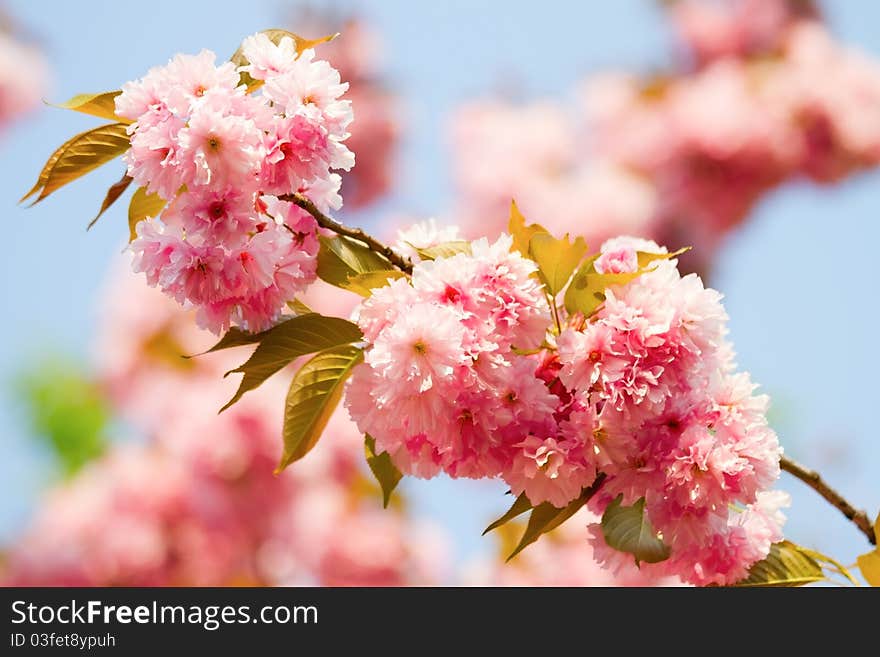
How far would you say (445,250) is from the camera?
750mm

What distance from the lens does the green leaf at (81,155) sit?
76 cm

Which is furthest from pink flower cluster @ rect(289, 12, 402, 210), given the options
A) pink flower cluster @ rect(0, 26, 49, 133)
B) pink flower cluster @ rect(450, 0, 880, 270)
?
pink flower cluster @ rect(0, 26, 49, 133)

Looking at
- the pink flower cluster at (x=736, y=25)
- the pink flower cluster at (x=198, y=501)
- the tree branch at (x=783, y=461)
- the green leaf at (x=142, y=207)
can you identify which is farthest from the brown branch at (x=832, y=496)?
the pink flower cluster at (x=736, y=25)

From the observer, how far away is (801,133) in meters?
3.60

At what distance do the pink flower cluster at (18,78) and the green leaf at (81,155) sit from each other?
390 centimetres

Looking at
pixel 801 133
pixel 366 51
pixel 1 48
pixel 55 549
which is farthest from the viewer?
pixel 1 48

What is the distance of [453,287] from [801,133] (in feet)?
10.6

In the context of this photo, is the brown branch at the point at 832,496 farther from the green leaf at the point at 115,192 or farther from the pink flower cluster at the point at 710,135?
the pink flower cluster at the point at 710,135

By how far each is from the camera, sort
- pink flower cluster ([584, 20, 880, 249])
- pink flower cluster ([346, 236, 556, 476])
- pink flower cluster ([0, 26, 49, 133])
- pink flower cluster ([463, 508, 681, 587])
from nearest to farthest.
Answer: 1. pink flower cluster ([346, 236, 556, 476])
2. pink flower cluster ([463, 508, 681, 587])
3. pink flower cluster ([584, 20, 880, 249])
4. pink flower cluster ([0, 26, 49, 133])

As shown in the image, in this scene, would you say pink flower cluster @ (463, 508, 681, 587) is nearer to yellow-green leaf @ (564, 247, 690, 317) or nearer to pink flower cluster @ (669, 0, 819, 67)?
pink flower cluster @ (669, 0, 819, 67)

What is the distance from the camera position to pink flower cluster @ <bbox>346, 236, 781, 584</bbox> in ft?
2.18

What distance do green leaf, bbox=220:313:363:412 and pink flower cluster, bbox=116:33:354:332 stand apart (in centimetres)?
3
